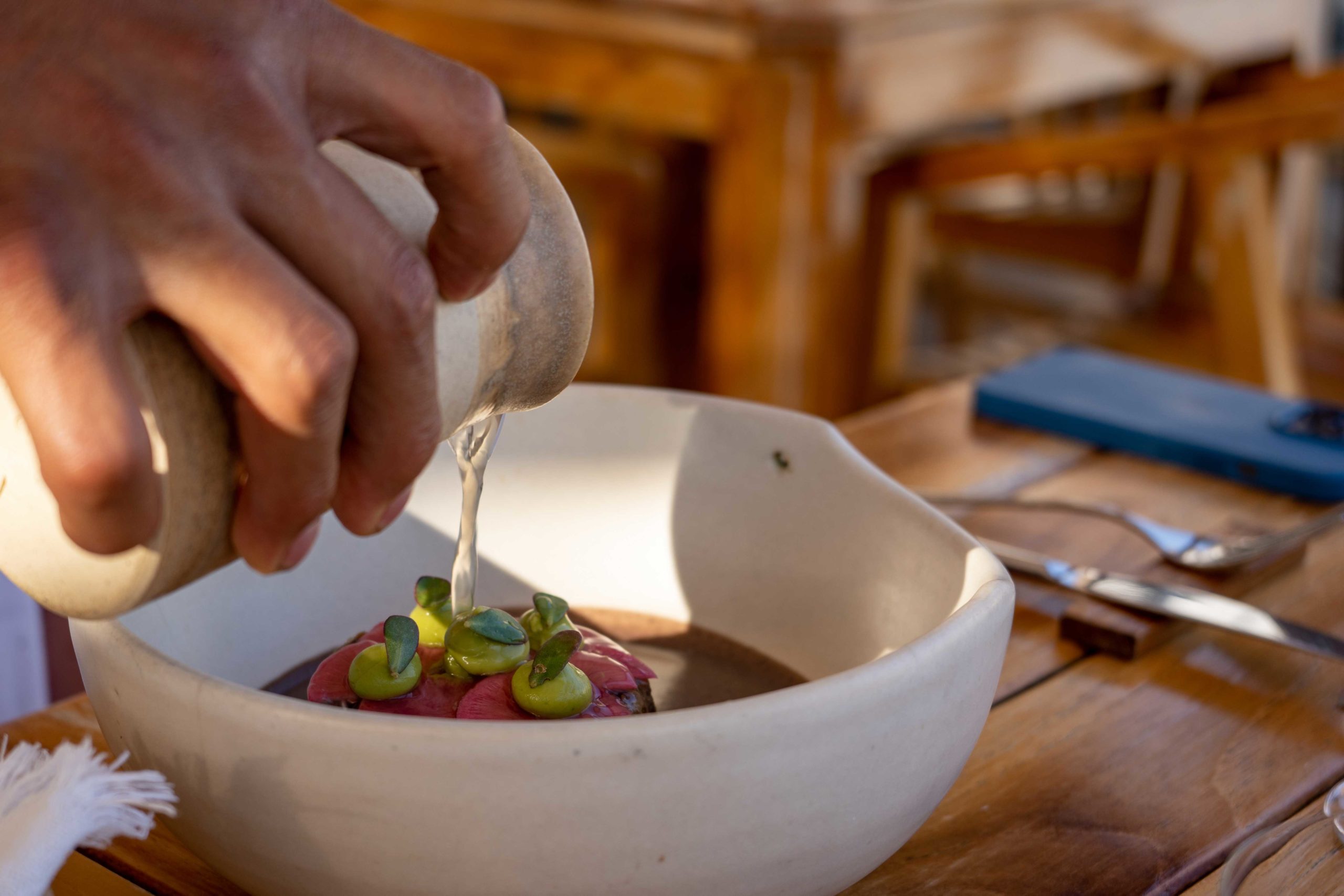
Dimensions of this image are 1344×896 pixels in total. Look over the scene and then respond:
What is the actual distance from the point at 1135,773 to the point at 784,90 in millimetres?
1204

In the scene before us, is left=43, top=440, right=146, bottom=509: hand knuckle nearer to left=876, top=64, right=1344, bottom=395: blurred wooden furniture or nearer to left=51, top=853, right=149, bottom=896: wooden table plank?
left=51, top=853, right=149, bottom=896: wooden table plank

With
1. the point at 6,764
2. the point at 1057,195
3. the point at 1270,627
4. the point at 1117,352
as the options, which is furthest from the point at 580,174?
the point at 6,764

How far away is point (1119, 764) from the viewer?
55 cm

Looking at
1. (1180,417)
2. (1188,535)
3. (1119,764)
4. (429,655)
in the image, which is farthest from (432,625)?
(1180,417)

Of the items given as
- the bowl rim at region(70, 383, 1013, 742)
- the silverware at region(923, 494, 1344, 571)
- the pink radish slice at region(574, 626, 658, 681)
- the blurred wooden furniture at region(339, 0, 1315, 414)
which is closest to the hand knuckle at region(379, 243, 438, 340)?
the bowl rim at region(70, 383, 1013, 742)

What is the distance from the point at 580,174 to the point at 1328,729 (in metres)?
1.74

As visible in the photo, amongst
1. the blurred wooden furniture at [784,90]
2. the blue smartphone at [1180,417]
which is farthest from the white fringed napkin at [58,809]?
the blurred wooden furniture at [784,90]

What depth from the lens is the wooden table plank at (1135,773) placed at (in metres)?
0.47

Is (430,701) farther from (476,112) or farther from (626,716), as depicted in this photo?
(476,112)

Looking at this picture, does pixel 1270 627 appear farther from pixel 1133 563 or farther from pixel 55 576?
pixel 55 576

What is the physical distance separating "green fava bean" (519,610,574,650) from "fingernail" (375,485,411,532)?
0.12 metres

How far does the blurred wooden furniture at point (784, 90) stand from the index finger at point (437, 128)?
1.29 meters

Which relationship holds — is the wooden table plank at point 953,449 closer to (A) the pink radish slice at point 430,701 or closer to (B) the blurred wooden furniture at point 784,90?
(A) the pink radish slice at point 430,701

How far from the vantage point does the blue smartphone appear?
89 centimetres
